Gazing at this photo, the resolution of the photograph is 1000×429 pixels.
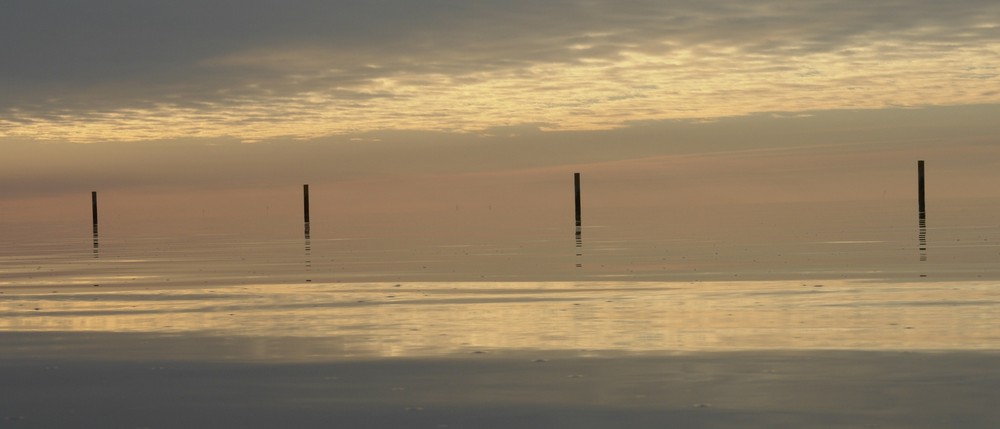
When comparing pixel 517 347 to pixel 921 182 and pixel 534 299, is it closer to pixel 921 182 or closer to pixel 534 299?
pixel 534 299

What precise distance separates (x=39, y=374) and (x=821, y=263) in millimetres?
20168

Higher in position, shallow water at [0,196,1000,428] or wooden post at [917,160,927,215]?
wooden post at [917,160,927,215]

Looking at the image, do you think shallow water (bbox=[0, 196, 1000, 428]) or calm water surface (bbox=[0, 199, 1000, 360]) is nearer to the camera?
shallow water (bbox=[0, 196, 1000, 428])

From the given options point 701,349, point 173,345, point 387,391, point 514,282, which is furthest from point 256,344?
point 514,282

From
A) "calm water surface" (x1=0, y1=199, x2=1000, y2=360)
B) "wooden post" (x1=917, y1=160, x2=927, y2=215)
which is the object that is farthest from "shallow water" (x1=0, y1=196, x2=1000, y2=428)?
"wooden post" (x1=917, y1=160, x2=927, y2=215)

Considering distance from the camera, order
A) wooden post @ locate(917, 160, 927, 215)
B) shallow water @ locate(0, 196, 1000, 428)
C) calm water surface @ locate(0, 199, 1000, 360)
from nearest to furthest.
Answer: shallow water @ locate(0, 196, 1000, 428)
calm water surface @ locate(0, 199, 1000, 360)
wooden post @ locate(917, 160, 927, 215)

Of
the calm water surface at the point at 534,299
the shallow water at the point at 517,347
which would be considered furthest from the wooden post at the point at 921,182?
the shallow water at the point at 517,347

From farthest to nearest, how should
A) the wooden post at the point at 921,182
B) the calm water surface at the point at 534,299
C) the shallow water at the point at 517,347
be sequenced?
the wooden post at the point at 921,182 < the calm water surface at the point at 534,299 < the shallow water at the point at 517,347

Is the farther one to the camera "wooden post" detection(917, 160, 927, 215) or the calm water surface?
"wooden post" detection(917, 160, 927, 215)

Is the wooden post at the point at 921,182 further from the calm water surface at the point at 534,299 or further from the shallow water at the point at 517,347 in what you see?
A: the shallow water at the point at 517,347

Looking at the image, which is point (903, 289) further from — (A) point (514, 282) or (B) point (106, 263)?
(B) point (106, 263)

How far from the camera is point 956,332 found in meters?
14.1

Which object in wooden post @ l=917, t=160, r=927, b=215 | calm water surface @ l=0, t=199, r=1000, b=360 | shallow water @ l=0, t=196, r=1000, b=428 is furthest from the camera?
wooden post @ l=917, t=160, r=927, b=215

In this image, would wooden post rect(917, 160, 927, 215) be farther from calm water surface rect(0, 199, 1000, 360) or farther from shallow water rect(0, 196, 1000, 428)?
shallow water rect(0, 196, 1000, 428)
